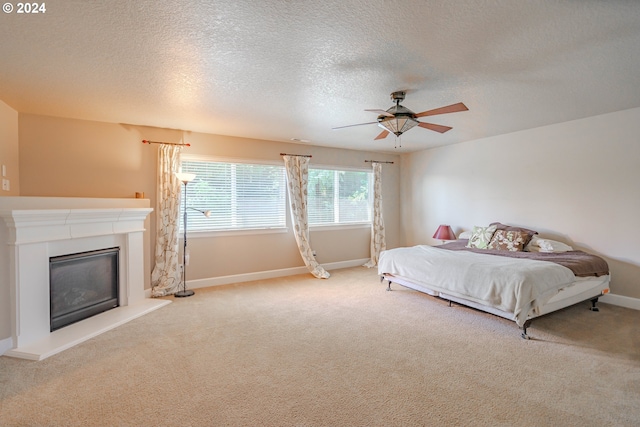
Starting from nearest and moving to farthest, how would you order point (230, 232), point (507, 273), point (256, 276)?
point (507, 273) < point (230, 232) < point (256, 276)

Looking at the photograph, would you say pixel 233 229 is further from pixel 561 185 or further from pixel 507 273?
pixel 561 185

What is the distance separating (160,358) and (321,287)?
2.70 m

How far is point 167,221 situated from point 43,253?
5.36 ft

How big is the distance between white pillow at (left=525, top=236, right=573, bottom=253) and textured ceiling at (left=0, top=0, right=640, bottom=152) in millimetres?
1801

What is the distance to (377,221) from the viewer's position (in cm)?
664

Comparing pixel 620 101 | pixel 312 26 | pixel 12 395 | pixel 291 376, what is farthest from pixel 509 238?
pixel 12 395

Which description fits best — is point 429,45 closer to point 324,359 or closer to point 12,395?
point 324,359

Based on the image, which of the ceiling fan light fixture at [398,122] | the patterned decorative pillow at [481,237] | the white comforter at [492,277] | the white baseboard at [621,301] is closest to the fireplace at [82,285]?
the ceiling fan light fixture at [398,122]

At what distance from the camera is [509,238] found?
461 cm

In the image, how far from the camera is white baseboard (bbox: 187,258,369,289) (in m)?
4.93

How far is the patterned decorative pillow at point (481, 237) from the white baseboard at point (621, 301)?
5.16 ft

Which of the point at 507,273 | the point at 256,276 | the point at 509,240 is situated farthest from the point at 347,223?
the point at 507,273

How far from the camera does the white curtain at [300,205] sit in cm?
561

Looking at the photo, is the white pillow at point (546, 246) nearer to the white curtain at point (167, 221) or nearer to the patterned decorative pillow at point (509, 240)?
the patterned decorative pillow at point (509, 240)
